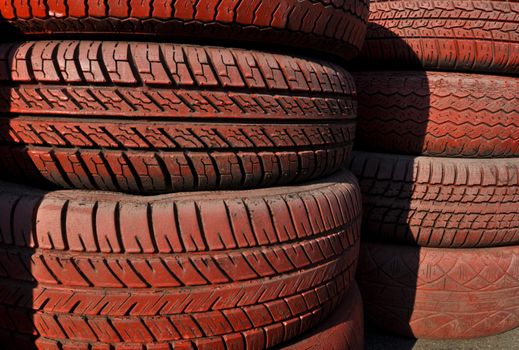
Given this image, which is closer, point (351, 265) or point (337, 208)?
point (337, 208)

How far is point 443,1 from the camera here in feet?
5.66

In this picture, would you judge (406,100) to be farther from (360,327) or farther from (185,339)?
(185,339)

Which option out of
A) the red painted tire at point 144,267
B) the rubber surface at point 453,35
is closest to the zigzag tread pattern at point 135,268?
the red painted tire at point 144,267

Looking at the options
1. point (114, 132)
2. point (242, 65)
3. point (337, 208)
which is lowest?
point (337, 208)

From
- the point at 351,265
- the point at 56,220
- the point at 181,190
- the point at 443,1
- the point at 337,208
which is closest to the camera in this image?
the point at 56,220

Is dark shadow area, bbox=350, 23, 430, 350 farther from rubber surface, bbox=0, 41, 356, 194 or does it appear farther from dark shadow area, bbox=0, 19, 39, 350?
dark shadow area, bbox=0, 19, 39, 350

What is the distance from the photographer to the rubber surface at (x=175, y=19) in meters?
0.94

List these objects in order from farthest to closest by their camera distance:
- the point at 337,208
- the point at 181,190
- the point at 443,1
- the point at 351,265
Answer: the point at 443,1
the point at 351,265
the point at 337,208
the point at 181,190

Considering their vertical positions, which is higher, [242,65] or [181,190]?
[242,65]

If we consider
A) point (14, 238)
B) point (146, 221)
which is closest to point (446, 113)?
point (146, 221)

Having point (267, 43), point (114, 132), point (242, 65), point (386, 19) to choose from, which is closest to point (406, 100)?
point (386, 19)

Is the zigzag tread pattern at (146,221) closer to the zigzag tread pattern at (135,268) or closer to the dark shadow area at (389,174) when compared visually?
the zigzag tread pattern at (135,268)

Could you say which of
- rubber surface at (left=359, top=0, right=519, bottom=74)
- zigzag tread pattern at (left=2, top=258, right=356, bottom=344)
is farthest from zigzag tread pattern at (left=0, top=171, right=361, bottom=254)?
rubber surface at (left=359, top=0, right=519, bottom=74)

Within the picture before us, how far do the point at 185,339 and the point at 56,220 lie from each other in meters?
0.42
